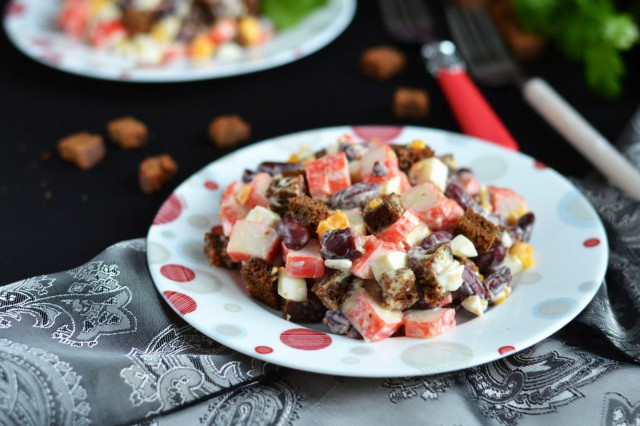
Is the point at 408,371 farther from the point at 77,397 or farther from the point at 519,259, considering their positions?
the point at 77,397

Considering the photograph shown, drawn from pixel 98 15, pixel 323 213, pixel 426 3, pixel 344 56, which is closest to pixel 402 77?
pixel 344 56

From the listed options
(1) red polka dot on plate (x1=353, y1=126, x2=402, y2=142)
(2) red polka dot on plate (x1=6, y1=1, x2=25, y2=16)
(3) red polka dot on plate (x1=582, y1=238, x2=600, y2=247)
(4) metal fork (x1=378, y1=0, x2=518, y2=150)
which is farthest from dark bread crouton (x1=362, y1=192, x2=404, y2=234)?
(2) red polka dot on plate (x1=6, y1=1, x2=25, y2=16)

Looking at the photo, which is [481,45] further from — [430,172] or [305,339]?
[305,339]

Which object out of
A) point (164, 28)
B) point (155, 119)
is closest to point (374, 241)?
point (155, 119)

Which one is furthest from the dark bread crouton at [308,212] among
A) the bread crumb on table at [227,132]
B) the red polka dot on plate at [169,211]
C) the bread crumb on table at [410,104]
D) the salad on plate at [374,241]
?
the bread crumb on table at [410,104]

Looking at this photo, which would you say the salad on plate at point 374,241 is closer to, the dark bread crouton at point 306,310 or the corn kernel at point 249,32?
the dark bread crouton at point 306,310

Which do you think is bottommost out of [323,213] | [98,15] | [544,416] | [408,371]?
[544,416]
